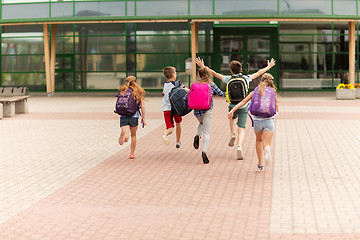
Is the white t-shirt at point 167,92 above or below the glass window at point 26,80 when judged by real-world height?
below

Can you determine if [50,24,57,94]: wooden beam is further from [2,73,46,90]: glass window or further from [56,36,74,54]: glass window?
[2,73,46,90]: glass window

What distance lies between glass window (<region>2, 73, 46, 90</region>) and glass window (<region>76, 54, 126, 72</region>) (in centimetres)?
198

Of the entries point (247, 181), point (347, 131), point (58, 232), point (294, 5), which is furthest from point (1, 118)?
point (294, 5)

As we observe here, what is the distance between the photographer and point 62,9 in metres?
32.5

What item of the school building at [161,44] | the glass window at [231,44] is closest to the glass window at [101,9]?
the school building at [161,44]

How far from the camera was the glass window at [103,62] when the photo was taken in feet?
110

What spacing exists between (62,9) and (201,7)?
680 centimetres

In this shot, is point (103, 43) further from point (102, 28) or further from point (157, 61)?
point (157, 61)

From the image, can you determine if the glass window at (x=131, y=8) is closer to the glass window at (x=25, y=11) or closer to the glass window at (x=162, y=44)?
the glass window at (x=162, y=44)

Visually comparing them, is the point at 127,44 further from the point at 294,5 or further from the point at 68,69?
the point at 294,5

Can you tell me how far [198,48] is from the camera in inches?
1304

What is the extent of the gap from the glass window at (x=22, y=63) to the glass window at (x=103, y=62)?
6.71ft

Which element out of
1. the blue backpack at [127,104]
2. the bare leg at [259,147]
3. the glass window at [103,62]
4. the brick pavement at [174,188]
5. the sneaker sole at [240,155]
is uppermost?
the glass window at [103,62]

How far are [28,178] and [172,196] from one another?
96.2 inches
